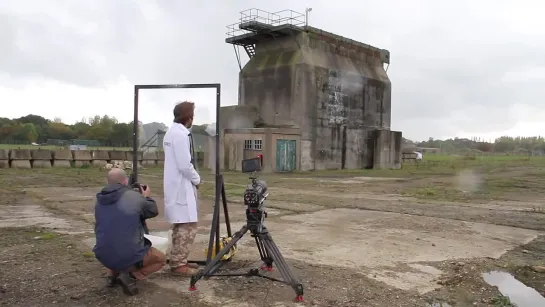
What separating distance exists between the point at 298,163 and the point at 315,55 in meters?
7.39

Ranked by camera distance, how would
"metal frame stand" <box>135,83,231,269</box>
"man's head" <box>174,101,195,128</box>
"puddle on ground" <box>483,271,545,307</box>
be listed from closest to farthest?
"puddle on ground" <box>483,271,545,307</box> < "man's head" <box>174,101,195,128</box> < "metal frame stand" <box>135,83,231,269</box>

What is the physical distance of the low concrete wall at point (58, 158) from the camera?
78.7 ft

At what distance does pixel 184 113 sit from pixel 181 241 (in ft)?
4.42

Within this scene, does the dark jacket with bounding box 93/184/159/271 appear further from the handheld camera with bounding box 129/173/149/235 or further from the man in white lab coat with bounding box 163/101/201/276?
the man in white lab coat with bounding box 163/101/201/276

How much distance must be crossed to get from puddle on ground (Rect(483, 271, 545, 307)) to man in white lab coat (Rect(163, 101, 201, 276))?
3355 millimetres

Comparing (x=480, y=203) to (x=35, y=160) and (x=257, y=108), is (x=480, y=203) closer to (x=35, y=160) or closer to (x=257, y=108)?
(x=257, y=108)

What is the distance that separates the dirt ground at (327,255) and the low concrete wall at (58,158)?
1349cm

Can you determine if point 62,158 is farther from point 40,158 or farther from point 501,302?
point 501,302

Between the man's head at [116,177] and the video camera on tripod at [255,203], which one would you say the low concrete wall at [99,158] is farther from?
the video camera on tripod at [255,203]

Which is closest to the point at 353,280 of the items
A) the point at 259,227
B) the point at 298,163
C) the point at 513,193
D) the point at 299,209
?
the point at 259,227

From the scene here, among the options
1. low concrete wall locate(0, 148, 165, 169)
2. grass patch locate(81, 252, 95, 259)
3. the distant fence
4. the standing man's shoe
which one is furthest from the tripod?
low concrete wall locate(0, 148, 165, 169)

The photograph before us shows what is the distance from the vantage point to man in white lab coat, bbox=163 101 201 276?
15.6ft

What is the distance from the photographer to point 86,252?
599cm

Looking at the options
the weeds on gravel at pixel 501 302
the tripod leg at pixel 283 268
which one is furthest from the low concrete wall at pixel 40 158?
the weeds on gravel at pixel 501 302
